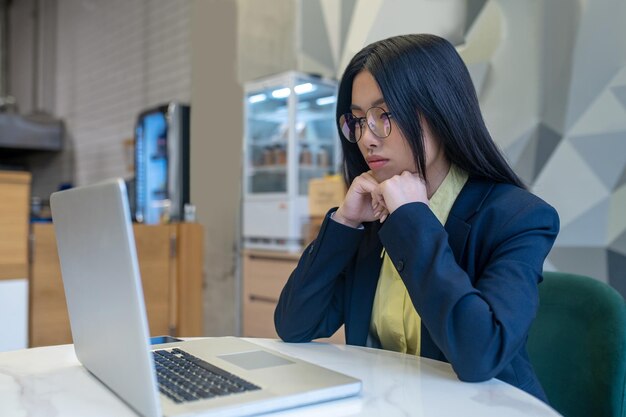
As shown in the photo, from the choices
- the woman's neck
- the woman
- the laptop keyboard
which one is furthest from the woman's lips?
the laptop keyboard

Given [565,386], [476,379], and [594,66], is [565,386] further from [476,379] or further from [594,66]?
[594,66]

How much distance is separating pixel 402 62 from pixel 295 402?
0.67 meters

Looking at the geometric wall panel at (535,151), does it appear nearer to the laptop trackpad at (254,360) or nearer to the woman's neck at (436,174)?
the woman's neck at (436,174)

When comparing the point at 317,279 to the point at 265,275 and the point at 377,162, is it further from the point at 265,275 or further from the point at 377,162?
Answer: the point at 265,275

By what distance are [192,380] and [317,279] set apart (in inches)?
17.7

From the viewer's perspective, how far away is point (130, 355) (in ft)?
2.20

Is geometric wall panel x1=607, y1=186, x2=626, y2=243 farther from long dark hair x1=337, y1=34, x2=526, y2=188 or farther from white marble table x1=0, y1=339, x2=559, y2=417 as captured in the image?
white marble table x1=0, y1=339, x2=559, y2=417

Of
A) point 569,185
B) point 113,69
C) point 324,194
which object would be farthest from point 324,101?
point 113,69

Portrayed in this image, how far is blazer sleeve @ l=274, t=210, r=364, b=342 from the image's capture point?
1183mm

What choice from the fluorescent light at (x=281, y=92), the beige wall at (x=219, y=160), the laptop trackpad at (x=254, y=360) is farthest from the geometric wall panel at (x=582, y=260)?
the beige wall at (x=219, y=160)

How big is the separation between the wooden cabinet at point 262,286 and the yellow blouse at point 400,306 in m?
2.16

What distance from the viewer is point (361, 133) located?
1.21 meters

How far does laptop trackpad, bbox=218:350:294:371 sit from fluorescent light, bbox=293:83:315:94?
9.16 ft

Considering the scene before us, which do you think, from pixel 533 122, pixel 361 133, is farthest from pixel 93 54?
pixel 361 133
